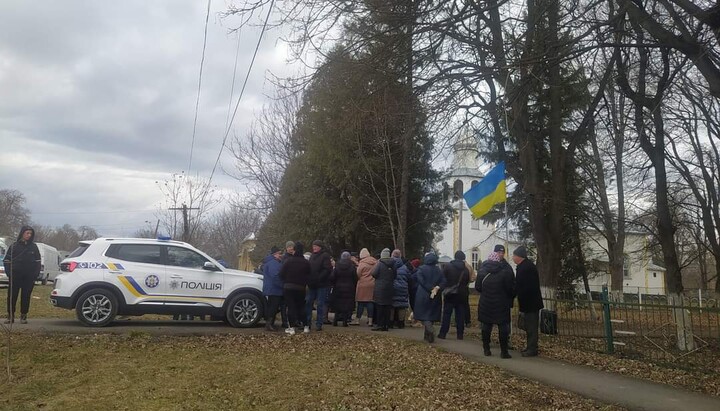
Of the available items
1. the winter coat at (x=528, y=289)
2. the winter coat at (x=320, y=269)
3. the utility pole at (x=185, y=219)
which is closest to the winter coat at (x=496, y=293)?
the winter coat at (x=528, y=289)

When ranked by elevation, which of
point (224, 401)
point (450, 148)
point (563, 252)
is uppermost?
point (450, 148)

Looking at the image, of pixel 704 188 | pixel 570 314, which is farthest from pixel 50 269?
pixel 704 188

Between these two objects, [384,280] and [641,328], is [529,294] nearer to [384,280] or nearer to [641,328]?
[641,328]

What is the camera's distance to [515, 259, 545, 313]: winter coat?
9.66 metres

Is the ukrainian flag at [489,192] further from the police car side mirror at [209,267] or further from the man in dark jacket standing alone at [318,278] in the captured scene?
the police car side mirror at [209,267]

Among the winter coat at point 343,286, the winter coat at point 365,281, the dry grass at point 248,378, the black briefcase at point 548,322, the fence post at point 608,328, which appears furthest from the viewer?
the winter coat at point 365,281

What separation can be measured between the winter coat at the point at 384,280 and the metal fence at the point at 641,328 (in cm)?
310

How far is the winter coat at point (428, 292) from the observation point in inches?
436

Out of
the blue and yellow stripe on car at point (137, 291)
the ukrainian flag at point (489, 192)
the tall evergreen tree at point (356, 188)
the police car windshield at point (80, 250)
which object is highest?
the tall evergreen tree at point (356, 188)

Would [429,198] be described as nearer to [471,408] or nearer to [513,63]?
[513,63]

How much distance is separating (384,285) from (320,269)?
135 cm

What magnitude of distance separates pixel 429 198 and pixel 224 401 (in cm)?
1659

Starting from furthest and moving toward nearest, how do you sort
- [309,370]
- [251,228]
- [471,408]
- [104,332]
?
[251,228], [104,332], [309,370], [471,408]

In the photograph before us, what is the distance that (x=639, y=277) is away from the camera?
6525 centimetres
